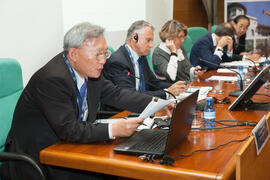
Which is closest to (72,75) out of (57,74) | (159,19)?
(57,74)

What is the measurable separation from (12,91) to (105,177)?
643 millimetres

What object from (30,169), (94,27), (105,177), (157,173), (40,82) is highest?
(94,27)

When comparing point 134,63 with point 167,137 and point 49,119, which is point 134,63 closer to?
point 49,119

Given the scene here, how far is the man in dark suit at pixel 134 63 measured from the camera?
246 cm

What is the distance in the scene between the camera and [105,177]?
5.97 ft

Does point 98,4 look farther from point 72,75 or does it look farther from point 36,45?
point 72,75

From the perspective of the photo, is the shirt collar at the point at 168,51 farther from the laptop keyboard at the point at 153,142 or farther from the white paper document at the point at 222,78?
the laptop keyboard at the point at 153,142

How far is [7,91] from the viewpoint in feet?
5.78

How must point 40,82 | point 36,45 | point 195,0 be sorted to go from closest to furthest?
point 40,82, point 36,45, point 195,0

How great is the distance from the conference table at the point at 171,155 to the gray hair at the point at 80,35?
464mm

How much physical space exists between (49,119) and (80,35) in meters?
0.41

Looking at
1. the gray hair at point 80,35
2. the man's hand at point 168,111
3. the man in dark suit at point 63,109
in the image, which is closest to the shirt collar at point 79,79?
the man in dark suit at point 63,109

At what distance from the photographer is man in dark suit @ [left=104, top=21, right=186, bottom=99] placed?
8.08 feet

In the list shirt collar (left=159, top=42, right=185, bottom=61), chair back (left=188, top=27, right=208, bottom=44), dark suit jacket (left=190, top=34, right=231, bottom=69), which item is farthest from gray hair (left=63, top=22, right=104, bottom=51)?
chair back (left=188, top=27, right=208, bottom=44)
